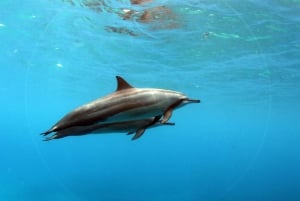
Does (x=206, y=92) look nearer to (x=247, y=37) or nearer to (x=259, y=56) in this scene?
(x=259, y=56)

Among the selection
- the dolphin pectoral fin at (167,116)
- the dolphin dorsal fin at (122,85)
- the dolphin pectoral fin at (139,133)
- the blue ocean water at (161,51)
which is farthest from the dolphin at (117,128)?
the blue ocean water at (161,51)

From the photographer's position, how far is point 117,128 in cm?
488

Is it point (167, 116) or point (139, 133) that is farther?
point (139, 133)

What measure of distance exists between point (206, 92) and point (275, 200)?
19.9 meters

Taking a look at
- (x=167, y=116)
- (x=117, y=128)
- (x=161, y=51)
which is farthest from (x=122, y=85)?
(x=161, y=51)

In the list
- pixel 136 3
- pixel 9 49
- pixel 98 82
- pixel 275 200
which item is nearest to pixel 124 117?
pixel 136 3

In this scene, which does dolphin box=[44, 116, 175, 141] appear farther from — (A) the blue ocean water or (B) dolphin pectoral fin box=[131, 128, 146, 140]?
(A) the blue ocean water

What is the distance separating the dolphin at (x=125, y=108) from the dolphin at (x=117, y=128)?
3.1 inches

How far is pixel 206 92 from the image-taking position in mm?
47156

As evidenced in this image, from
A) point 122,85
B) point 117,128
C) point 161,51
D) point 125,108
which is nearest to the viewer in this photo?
point 125,108

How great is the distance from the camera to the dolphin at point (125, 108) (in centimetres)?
443

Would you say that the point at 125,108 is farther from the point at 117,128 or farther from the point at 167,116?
the point at 167,116

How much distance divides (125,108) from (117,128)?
1.31 ft

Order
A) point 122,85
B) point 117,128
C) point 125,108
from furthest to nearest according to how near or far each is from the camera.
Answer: point 122,85, point 117,128, point 125,108
